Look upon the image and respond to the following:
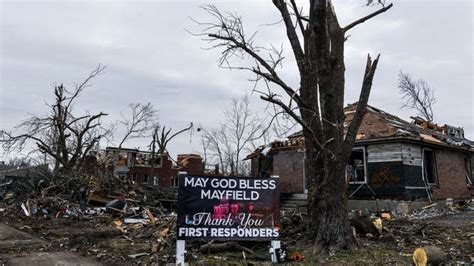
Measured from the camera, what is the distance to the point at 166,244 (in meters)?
8.62

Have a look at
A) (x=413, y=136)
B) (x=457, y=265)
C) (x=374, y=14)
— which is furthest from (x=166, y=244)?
(x=413, y=136)

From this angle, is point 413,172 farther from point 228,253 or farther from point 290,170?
point 228,253

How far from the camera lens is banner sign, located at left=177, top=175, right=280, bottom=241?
7383mm

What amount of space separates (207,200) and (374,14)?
18.3 feet

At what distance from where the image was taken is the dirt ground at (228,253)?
7430 mm

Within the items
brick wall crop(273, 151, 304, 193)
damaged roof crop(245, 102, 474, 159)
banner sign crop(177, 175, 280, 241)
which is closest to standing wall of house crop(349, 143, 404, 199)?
damaged roof crop(245, 102, 474, 159)

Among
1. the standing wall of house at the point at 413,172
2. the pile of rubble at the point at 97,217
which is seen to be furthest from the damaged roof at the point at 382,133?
the pile of rubble at the point at 97,217

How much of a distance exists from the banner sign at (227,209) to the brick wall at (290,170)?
1366cm

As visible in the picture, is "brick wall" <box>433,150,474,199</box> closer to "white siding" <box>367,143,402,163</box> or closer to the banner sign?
"white siding" <box>367,143,402,163</box>

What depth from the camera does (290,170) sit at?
21.9 metres

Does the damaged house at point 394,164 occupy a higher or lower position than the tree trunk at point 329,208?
higher

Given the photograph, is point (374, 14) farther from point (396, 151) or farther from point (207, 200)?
point (396, 151)

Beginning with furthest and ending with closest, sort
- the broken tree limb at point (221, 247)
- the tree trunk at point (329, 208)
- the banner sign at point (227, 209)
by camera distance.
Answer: the broken tree limb at point (221, 247) → the tree trunk at point (329, 208) → the banner sign at point (227, 209)

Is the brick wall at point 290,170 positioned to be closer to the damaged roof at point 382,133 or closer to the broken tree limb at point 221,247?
the damaged roof at point 382,133
